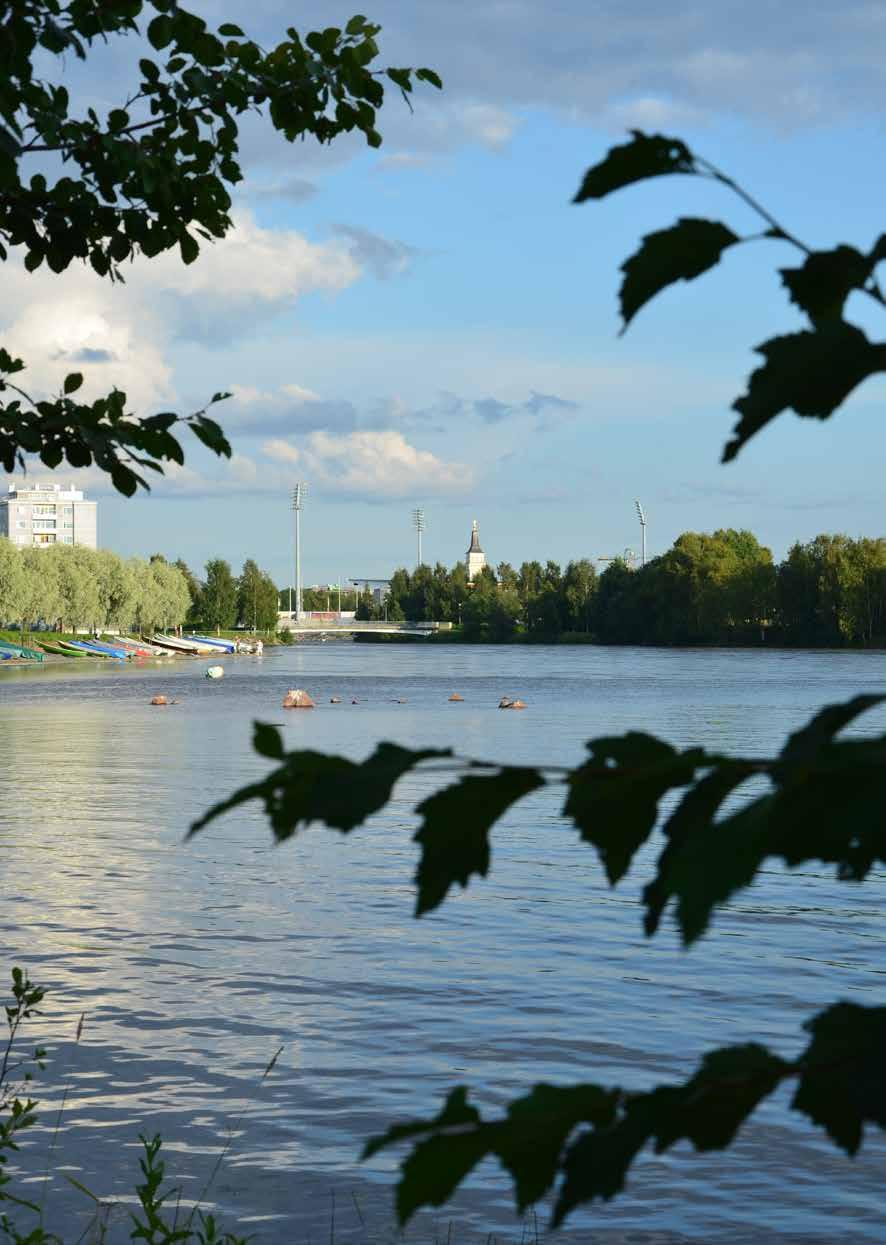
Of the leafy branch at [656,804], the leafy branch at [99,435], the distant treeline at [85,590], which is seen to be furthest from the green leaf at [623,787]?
the distant treeline at [85,590]

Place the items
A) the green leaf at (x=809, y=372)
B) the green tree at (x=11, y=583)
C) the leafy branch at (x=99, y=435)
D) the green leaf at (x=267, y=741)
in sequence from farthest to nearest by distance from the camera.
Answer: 1. the green tree at (x=11, y=583)
2. the leafy branch at (x=99, y=435)
3. the green leaf at (x=267, y=741)
4. the green leaf at (x=809, y=372)

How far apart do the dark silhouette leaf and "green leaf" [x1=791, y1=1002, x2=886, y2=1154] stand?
1.40ft

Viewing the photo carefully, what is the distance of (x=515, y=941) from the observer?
58.5 feet

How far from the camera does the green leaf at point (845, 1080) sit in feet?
3.82

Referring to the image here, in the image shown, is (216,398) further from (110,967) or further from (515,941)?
(515,941)

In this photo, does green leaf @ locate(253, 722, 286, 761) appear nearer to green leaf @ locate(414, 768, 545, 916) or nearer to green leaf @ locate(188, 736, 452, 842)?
green leaf @ locate(188, 736, 452, 842)

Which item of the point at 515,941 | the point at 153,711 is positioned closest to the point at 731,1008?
the point at 515,941

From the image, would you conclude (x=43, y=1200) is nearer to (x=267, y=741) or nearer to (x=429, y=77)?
(x=429, y=77)

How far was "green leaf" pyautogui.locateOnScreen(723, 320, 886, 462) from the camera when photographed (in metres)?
1.27

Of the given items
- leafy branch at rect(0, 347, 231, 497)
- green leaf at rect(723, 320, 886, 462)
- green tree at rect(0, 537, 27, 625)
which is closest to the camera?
green leaf at rect(723, 320, 886, 462)

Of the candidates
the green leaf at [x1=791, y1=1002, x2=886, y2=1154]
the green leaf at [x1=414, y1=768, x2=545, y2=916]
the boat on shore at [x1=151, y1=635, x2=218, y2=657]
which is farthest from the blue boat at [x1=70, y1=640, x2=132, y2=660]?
the green leaf at [x1=791, y1=1002, x2=886, y2=1154]

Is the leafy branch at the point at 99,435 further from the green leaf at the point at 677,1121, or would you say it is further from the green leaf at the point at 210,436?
the green leaf at the point at 677,1121

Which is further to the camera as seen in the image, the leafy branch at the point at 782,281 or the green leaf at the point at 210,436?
the green leaf at the point at 210,436

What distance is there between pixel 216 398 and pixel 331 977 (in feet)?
37.6
